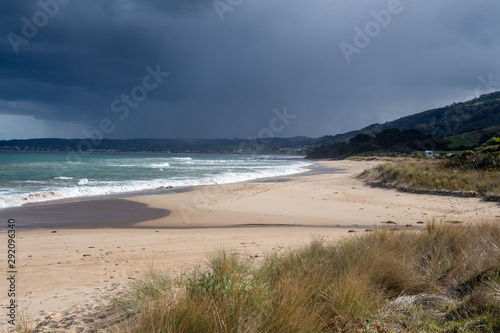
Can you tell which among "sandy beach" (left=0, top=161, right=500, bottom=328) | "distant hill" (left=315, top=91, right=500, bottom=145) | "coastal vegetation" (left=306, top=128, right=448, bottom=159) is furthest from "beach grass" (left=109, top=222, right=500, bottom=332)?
"distant hill" (left=315, top=91, right=500, bottom=145)

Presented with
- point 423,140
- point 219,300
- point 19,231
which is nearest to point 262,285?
point 219,300

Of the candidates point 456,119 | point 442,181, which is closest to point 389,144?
point 456,119

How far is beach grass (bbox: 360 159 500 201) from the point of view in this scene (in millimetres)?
14031

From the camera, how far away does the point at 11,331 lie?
10.5 ft

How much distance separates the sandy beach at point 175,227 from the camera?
5.10m

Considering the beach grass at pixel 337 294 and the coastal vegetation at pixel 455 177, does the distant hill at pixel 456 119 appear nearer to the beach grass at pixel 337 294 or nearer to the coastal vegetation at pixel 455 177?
the coastal vegetation at pixel 455 177

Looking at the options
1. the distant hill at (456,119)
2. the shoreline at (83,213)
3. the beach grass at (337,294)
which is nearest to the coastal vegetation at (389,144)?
the distant hill at (456,119)

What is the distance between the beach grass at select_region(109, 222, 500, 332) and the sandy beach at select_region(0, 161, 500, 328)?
1.25 metres

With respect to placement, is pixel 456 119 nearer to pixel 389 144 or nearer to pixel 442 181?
pixel 389 144

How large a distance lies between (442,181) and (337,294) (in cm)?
1491

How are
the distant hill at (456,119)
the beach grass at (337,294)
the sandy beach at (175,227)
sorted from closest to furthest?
1. the beach grass at (337,294)
2. the sandy beach at (175,227)
3. the distant hill at (456,119)

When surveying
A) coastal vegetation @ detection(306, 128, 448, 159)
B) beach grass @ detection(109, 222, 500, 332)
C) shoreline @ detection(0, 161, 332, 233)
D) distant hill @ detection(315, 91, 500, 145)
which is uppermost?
distant hill @ detection(315, 91, 500, 145)

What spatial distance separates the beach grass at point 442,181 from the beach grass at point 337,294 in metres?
10.4

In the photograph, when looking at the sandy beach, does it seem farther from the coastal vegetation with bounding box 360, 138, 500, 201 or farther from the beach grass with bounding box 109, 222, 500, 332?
the beach grass with bounding box 109, 222, 500, 332
